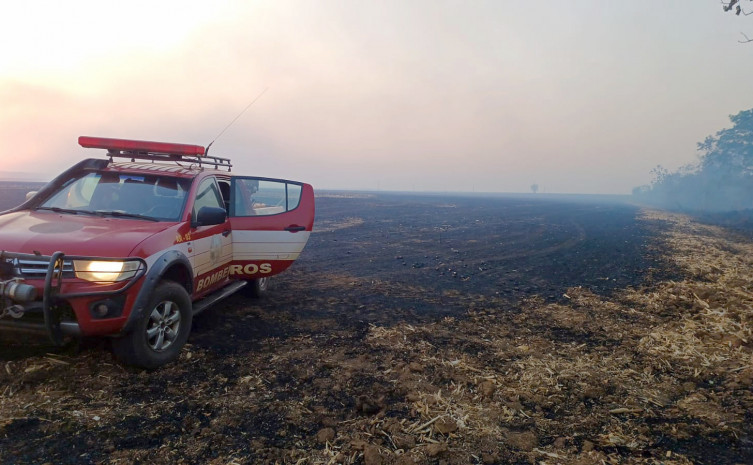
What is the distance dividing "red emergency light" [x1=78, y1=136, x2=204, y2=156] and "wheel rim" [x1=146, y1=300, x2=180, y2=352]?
2212 mm

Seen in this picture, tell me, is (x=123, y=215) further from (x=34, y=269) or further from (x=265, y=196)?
(x=265, y=196)

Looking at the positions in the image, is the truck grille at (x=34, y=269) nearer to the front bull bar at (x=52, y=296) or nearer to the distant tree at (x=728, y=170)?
the front bull bar at (x=52, y=296)

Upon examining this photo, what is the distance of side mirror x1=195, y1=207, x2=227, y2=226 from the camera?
192 inches

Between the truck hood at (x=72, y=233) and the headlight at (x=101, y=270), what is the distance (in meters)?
0.07

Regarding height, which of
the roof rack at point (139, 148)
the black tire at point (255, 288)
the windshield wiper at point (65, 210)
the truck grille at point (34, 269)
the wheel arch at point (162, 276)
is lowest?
the black tire at point (255, 288)

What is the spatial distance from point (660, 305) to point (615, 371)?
12.6 ft

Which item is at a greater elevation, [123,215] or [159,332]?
[123,215]

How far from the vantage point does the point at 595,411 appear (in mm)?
4059

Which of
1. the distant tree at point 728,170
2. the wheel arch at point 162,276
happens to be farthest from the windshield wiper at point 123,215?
the distant tree at point 728,170

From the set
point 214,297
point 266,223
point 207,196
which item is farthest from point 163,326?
point 266,223

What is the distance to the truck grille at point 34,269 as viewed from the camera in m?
3.71

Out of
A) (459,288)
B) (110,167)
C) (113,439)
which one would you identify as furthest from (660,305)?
(110,167)

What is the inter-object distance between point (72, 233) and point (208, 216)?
1305 millimetres

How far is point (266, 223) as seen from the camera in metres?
6.29
